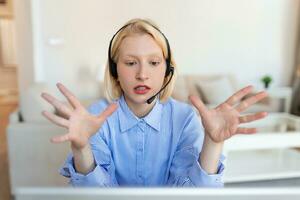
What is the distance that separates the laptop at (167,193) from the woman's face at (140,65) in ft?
1.12

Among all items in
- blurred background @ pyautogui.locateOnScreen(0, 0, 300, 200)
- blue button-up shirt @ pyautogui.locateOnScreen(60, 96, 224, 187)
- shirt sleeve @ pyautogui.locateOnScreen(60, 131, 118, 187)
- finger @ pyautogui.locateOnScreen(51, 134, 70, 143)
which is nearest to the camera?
finger @ pyautogui.locateOnScreen(51, 134, 70, 143)

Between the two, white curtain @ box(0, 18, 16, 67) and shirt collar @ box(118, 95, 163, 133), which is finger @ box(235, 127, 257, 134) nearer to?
shirt collar @ box(118, 95, 163, 133)

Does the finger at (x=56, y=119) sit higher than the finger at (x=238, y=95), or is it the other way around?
the finger at (x=238, y=95)

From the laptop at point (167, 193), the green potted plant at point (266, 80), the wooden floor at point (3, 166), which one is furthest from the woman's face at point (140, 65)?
the green potted plant at point (266, 80)

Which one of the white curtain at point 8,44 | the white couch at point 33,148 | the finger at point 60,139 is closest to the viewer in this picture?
the finger at point 60,139

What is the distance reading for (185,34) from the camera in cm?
381

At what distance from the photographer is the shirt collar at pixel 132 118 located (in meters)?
0.81

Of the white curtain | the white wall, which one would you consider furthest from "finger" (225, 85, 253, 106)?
the white curtain

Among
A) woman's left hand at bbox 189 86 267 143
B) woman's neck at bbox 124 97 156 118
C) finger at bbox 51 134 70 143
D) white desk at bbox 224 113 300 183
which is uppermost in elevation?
woman's left hand at bbox 189 86 267 143

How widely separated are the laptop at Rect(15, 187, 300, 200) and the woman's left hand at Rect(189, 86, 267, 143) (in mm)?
225

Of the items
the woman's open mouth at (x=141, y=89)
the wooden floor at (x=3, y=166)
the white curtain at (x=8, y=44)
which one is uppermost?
the woman's open mouth at (x=141, y=89)

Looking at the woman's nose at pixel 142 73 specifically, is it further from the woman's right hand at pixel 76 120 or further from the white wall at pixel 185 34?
the white wall at pixel 185 34

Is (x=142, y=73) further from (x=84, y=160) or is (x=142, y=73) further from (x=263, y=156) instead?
(x=263, y=156)

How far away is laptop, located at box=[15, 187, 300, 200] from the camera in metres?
0.40
